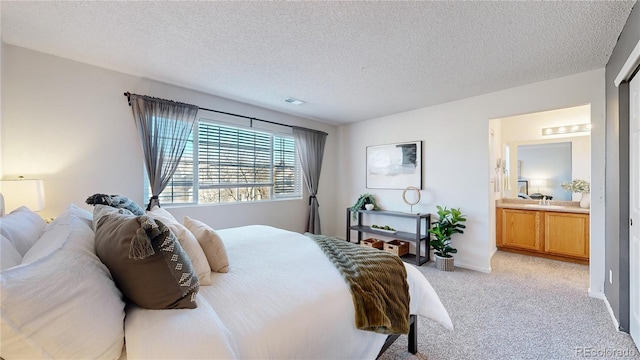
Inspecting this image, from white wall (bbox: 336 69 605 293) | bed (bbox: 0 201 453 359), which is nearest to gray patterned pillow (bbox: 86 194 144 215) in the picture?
bed (bbox: 0 201 453 359)

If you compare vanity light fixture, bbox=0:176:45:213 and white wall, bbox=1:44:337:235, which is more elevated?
white wall, bbox=1:44:337:235

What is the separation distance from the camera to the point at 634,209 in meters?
1.87

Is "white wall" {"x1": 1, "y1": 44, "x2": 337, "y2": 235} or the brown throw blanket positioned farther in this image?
"white wall" {"x1": 1, "y1": 44, "x2": 337, "y2": 235}

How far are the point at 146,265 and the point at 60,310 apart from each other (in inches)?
10.5

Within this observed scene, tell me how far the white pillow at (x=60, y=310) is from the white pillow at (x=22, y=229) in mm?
322

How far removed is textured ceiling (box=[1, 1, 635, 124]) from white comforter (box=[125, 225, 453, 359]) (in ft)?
5.72

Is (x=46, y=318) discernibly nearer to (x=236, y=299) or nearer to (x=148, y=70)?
(x=236, y=299)

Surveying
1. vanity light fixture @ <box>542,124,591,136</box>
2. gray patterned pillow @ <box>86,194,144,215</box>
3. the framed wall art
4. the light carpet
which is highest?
vanity light fixture @ <box>542,124,591,136</box>

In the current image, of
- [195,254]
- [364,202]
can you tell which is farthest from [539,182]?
[195,254]

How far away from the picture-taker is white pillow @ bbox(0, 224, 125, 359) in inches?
27.0

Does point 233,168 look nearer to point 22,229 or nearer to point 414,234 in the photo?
point 22,229

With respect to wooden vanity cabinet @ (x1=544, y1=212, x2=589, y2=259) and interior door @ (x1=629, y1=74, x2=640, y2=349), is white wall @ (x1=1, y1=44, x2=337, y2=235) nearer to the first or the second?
interior door @ (x1=629, y1=74, x2=640, y2=349)

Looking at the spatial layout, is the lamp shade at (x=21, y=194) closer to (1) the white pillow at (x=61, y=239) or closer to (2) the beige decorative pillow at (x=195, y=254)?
(1) the white pillow at (x=61, y=239)

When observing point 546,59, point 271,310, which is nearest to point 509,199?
point 546,59
